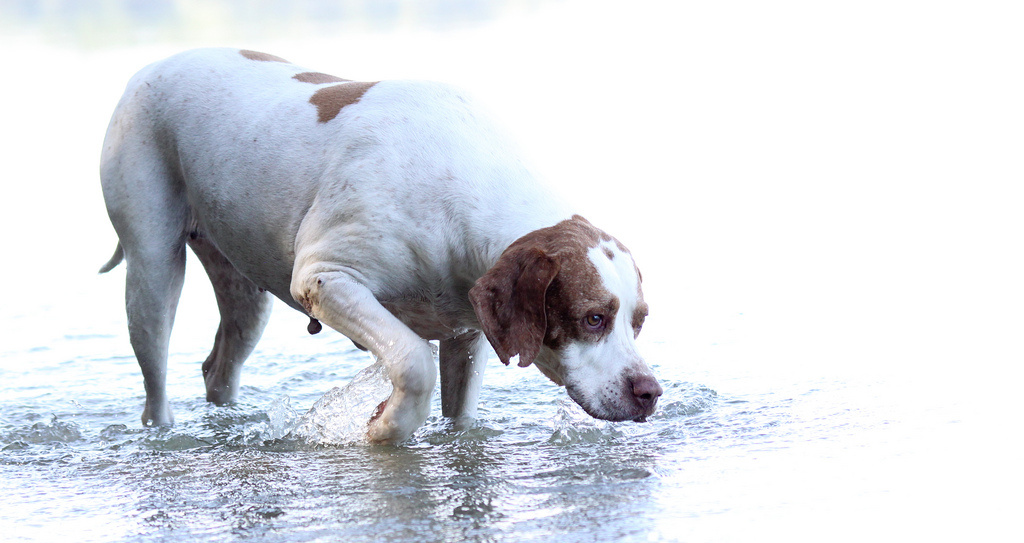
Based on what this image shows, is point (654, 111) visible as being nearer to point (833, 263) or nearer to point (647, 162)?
point (647, 162)

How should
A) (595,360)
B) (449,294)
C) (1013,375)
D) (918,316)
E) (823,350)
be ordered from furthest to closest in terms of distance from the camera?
1. (918,316)
2. (823,350)
3. (1013,375)
4. (449,294)
5. (595,360)

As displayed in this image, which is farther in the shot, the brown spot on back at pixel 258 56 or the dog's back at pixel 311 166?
the brown spot on back at pixel 258 56

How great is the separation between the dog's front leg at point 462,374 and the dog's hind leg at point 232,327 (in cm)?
119

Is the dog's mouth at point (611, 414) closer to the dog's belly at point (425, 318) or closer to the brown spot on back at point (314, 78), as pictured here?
the dog's belly at point (425, 318)

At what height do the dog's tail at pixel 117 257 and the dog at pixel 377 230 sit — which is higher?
the dog at pixel 377 230

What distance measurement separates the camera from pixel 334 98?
4.39m

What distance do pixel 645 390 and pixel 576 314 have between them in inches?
12.2

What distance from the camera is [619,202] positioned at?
10023mm

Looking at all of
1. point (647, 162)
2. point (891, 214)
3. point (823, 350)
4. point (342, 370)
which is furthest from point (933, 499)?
point (647, 162)

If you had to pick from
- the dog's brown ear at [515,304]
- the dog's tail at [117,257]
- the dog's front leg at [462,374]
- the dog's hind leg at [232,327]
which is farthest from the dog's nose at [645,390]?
the dog's tail at [117,257]

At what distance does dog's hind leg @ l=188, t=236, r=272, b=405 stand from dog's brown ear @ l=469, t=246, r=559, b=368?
82.8 inches

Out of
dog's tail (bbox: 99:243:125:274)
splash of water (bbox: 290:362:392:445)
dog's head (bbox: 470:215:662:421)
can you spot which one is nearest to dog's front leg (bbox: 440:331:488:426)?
splash of water (bbox: 290:362:392:445)

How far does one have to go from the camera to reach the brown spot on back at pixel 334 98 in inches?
171

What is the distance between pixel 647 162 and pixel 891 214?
10.3ft
